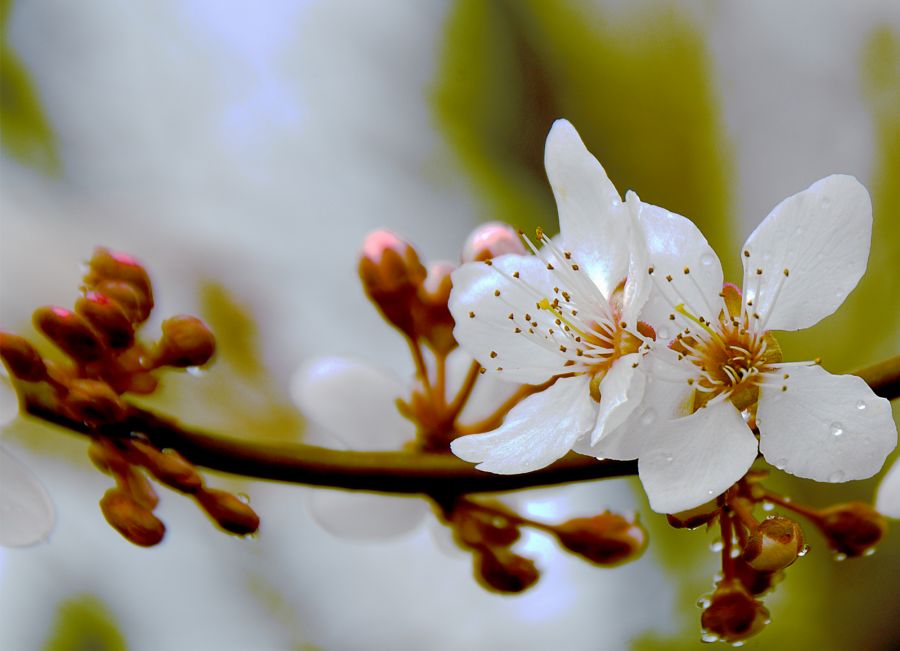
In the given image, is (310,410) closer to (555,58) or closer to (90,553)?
(90,553)

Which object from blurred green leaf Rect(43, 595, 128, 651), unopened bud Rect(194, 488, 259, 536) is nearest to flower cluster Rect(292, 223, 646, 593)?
unopened bud Rect(194, 488, 259, 536)

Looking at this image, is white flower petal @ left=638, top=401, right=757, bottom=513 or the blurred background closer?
white flower petal @ left=638, top=401, right=757, bottom=513

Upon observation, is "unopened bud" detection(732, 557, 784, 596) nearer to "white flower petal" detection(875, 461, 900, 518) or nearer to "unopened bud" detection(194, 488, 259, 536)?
"white flower petal" detection(875, 461, 900, 518)

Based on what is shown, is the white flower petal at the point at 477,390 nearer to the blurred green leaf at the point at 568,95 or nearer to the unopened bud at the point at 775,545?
the unopened bud at the point at 775,545

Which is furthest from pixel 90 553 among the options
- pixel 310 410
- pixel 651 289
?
pixel 651 289

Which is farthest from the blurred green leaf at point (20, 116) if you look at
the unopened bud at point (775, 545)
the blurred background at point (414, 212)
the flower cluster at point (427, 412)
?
the unopened bud at point (775, 545)

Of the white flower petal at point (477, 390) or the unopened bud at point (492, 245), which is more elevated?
the unopened bud at point (492, 245)
